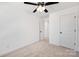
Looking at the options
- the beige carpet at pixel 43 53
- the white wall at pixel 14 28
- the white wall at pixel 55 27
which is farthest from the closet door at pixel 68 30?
the white wall at pixel 14 28

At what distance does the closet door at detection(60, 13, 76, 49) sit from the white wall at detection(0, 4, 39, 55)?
6.81 feet

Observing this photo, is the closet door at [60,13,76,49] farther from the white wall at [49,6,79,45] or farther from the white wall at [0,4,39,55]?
the white wall at [0,4,39,55]

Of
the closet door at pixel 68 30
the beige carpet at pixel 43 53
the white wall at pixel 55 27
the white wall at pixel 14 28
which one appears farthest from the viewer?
the white wall at pixel 55 27

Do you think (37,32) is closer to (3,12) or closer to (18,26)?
(18,26)

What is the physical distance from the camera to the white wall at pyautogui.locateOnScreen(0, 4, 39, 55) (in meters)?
3.41

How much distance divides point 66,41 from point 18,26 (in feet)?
9.06

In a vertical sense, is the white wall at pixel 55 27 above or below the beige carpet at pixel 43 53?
above

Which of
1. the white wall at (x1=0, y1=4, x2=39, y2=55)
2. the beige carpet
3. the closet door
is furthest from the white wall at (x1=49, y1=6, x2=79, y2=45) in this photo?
the white wall at (x1=0, y1=4, x2=39, y2=55)

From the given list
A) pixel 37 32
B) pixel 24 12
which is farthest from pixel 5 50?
pixel 37 32

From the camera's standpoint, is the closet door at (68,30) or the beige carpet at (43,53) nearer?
the beige carpet at (43,53)

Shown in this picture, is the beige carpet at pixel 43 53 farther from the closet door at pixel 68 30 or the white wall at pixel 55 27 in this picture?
the white wall at pixel 55 27

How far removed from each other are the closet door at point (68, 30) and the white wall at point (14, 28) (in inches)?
81.7

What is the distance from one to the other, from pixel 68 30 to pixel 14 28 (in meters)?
2.83

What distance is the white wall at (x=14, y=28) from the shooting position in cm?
341
